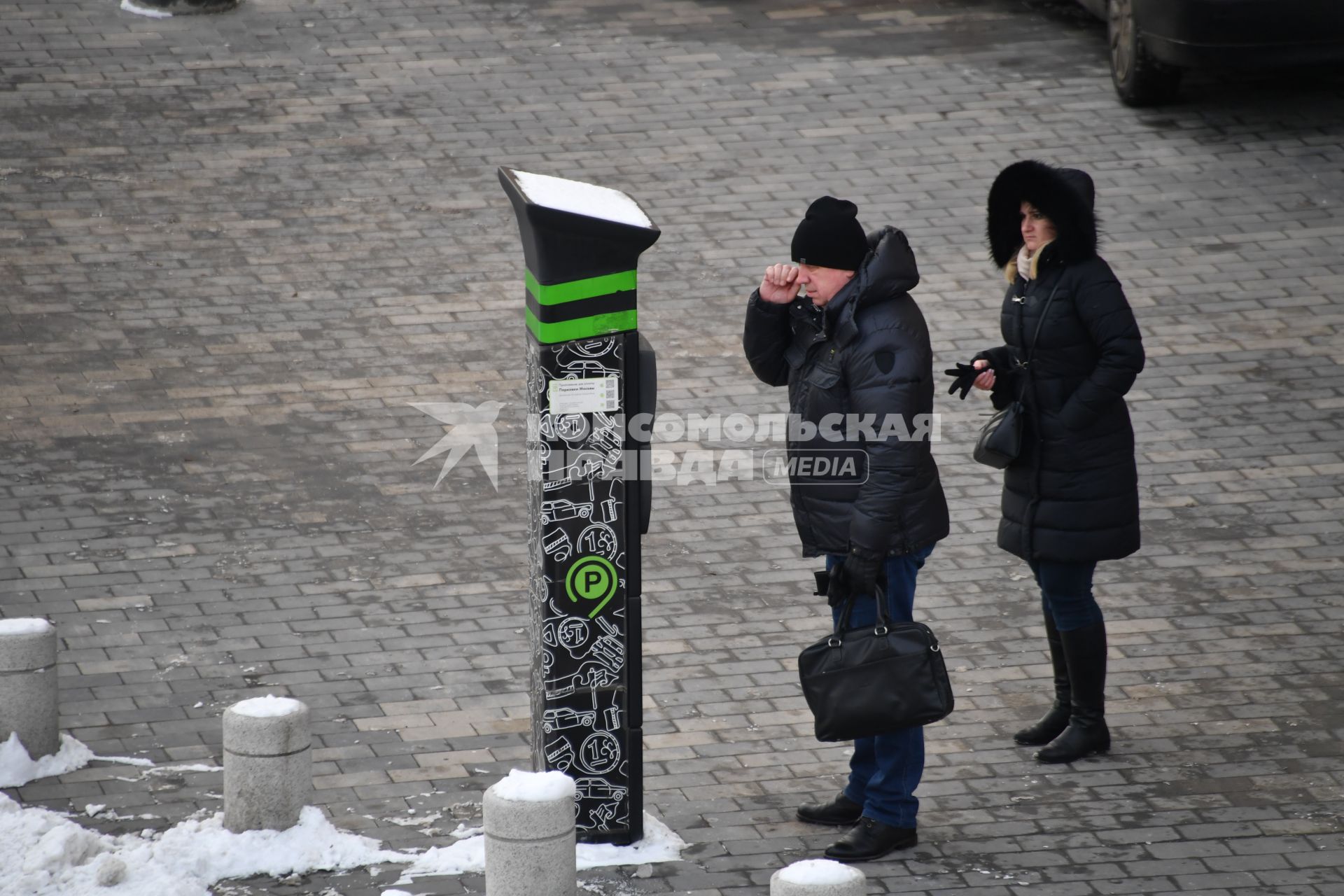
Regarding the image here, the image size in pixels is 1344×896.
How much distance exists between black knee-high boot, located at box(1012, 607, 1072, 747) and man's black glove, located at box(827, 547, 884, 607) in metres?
1.21

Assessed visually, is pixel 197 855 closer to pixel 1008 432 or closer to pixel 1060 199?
Result: pixel 1008 432

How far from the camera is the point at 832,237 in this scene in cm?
628

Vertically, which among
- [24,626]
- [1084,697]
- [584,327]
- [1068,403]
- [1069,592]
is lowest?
[1084,697]

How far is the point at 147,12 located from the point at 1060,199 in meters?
Answer: 10.3

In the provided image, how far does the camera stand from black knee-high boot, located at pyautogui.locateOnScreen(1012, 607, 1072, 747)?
23.7ft

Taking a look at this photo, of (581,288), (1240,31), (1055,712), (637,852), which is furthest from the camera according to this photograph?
(1240,31)

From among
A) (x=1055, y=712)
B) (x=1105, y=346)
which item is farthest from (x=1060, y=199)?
(x=1055, y=712)

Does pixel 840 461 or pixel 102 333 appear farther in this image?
pixel 102 333

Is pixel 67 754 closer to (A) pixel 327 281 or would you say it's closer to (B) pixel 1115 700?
(B) pixel 1115 700

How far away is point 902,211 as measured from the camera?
12352 millimetres

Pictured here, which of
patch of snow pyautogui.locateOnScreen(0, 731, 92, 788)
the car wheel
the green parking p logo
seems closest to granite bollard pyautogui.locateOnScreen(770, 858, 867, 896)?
the green parking p logo

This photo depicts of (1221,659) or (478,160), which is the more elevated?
(478,160)

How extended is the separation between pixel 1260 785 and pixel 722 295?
17.4 ft

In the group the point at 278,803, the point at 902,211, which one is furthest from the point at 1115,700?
the point at 902,211
